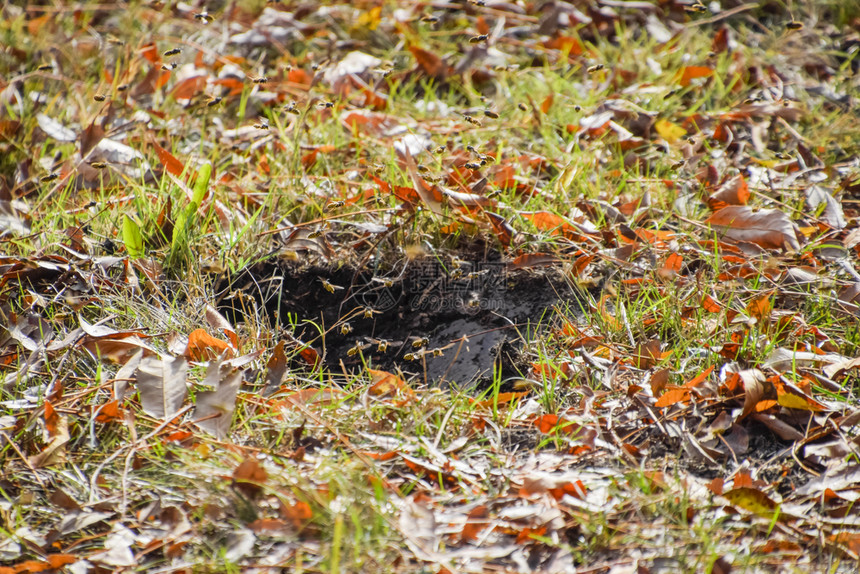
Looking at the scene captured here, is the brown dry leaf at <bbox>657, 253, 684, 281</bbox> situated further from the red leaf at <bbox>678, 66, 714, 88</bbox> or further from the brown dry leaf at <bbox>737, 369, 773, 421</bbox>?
the red leaf at <bbox>678, 66, 714, 88</bbox>

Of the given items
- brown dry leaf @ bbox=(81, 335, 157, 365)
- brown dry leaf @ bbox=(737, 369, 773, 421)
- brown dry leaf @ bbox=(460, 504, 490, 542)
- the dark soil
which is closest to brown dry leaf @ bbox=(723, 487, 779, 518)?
brown dry leaf @ bbox=(737, 369, 773, 421)

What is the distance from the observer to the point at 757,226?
2041 mm

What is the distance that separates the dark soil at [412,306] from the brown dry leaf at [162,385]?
15.5 inches

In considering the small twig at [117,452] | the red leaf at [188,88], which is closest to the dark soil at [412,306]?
the small twig at [117,452]

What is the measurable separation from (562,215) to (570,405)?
74 centimetres

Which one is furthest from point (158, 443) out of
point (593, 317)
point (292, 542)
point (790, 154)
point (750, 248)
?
point (790, 154)

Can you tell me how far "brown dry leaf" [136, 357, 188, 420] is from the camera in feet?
5.01

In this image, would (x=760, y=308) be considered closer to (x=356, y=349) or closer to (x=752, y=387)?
(x=752, y=387)

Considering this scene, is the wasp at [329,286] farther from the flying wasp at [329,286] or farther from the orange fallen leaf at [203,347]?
the orange fallen leaf at [203,347]

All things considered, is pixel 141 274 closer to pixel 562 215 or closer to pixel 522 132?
pixel 562 215

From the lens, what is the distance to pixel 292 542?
130 centimetres

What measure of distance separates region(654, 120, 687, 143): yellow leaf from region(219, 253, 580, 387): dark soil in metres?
0.93

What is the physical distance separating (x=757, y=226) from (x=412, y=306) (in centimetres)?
107

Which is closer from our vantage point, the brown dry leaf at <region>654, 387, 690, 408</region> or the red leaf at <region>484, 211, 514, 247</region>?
the brown dry leaf at <region>654, 387, 690, 408</region>
